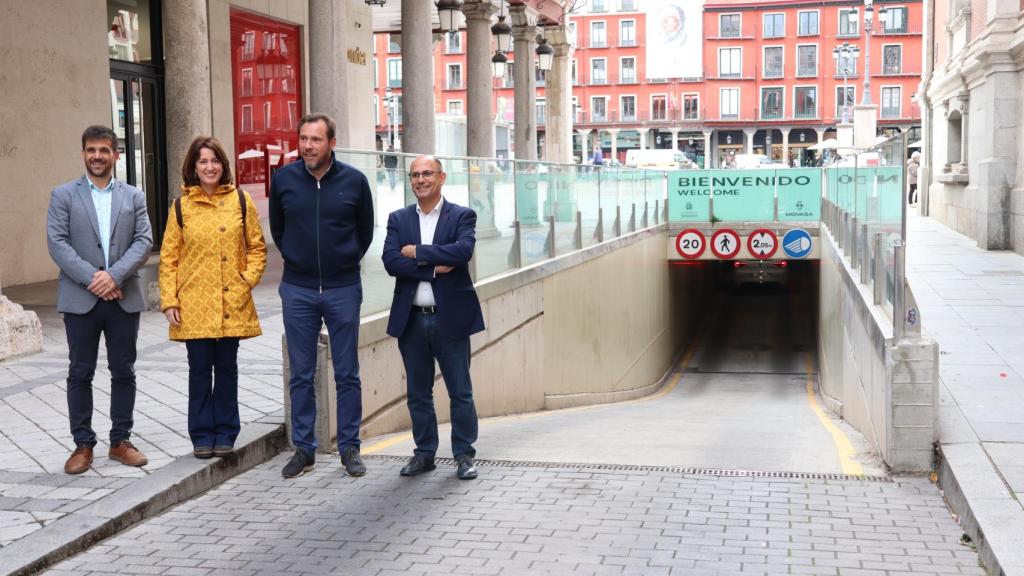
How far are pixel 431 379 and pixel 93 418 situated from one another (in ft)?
7.59

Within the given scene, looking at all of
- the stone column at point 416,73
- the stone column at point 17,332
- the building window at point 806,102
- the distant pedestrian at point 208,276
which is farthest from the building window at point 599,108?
the distant pedestrian at point 208,276

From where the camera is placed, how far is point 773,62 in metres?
84.6

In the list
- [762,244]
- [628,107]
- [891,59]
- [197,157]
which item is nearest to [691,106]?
[628,107]

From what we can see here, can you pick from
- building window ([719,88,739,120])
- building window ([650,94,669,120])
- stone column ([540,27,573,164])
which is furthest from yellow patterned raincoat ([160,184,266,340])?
building window ([650,94,669,120])

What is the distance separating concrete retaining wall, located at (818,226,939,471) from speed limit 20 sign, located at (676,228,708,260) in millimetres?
14168

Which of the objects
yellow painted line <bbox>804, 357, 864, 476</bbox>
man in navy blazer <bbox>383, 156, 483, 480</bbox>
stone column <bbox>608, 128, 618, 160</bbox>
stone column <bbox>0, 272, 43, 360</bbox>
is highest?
stone column <bbox>608, 128, 618, 160</bbox>

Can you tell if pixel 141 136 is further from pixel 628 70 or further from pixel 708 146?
pixel 708 146

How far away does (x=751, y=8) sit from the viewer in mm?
83625

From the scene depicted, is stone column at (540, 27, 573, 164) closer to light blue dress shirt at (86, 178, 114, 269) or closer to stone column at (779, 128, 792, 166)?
light blue dress shirt at (86, 178, 114, 269)

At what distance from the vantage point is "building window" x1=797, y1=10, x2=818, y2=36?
83.2m

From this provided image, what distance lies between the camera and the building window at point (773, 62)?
8419cm

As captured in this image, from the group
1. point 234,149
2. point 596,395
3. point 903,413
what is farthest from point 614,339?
point 903,413

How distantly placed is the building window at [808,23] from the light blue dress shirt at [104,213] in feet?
270

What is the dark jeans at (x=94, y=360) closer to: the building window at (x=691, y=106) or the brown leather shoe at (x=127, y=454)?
the brown leather shoe at (x=127, y=454)
